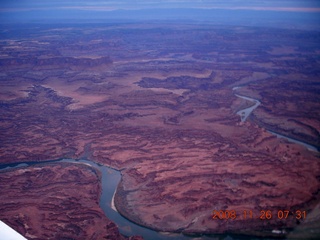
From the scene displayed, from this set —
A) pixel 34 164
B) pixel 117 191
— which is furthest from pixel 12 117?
pixel 117 191

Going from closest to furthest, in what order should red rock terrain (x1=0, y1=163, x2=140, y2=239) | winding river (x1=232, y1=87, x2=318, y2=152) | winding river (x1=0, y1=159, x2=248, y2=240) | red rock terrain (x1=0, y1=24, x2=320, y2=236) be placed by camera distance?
winding river (x1=0, y1=159, x2=248, y2=240) < red rock terrain (x1=0, y1=163, x2=140, y2=239) < red rock terrain (x1=0, y1=24, x2=320, y2=236) < winding river (x1=232, y1=87, x2=318, y2=152)

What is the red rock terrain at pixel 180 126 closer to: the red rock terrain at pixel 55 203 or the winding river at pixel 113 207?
the winding river at pixel 113 207

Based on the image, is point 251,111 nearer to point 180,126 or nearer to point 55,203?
point 180,126
